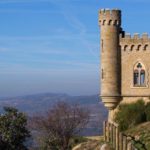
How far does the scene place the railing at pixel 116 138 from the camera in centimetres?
3735

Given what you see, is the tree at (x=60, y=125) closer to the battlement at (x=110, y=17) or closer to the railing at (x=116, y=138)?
the railing at (x=116, y=138)

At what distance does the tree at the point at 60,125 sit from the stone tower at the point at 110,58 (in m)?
6.35

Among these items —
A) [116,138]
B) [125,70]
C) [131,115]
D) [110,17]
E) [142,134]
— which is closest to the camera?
[116,138]

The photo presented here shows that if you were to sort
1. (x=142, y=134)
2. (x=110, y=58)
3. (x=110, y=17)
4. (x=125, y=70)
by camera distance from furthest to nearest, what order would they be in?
1. (x=110, y=17)
2. (x=110, y=58)
3. (x=125, y=70)
4. (x=142, y=134)

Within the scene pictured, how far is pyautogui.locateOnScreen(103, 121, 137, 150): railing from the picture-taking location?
123 feet

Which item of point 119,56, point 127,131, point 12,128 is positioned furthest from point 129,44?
point 12,128

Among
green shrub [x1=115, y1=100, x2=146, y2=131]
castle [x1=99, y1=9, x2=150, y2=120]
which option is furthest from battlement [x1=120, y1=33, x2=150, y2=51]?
green shrub [x1=115, y1=100, x2=146, y2=131]

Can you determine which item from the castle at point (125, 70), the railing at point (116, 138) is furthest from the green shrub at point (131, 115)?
the railing at point (116, 138)

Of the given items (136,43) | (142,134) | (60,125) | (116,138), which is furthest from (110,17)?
(116,138)

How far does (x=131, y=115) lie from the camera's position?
53031mm

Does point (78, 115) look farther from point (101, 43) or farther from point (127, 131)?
point (127, 131)

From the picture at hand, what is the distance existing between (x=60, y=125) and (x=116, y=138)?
23922 millimetres

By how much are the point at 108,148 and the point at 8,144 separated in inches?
855

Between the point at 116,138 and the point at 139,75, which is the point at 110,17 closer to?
the point at 139,75
